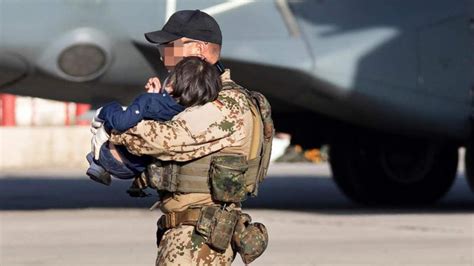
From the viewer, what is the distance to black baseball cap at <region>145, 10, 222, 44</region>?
5430 millimetres

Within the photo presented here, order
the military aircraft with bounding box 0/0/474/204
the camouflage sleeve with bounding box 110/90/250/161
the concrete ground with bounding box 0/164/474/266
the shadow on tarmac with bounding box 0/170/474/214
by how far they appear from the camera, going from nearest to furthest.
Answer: the camouflage sleeve with bounding box 110/90/250/161, the concrete ground with bounding box 0/164/474/266, the military aircraft with bounding box 0/0/474/204, the shadow on tarmac with bounding box 0/170/474/214

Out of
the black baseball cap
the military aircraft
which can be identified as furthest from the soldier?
the military aircraft

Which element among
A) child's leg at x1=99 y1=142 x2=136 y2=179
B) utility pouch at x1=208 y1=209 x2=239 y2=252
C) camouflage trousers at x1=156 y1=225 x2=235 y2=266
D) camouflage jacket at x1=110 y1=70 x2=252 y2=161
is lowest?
camouflage trousers at x1=156 y1=225 x2=235 y2=266

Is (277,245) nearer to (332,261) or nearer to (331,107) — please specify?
(332,261)

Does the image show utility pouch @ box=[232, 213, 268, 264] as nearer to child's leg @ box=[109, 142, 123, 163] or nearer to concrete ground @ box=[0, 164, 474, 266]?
child's leg @ box=[109, 142, 123, 163]

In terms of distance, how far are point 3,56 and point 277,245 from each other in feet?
11.7

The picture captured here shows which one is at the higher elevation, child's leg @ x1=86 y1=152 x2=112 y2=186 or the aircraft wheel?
child's leg @ x1=86 y1=152 x2=112 y2=186

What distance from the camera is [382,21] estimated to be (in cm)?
1454

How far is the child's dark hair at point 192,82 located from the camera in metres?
5.38

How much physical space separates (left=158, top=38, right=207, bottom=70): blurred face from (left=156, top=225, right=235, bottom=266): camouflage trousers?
2.12 ft

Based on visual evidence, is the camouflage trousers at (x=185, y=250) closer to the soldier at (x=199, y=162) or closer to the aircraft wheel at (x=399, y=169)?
the soldier at (x=199, y=162)

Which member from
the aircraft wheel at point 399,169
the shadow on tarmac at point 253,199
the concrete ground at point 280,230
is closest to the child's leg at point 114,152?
the concrete ground at point 280,230

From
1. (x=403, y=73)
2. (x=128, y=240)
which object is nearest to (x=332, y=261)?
(x=128, y=240)

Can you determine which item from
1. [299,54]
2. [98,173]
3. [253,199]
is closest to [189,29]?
[98,173]
